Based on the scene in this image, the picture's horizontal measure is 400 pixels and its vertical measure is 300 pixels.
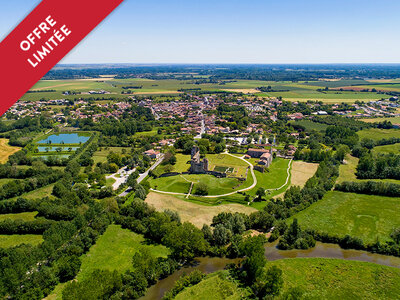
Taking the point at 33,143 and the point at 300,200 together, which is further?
the point at 33,143

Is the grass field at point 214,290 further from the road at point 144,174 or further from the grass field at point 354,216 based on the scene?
the road at point 144,174

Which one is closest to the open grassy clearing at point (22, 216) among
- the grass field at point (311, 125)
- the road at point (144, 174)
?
the road at point (144, 174)

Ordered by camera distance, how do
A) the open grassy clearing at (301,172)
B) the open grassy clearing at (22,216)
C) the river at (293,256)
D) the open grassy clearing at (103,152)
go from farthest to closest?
the open grassy clearing at (103,152) → the open grassy clearing at (301,172) → the open grassy clearing at (22,216) → the river at (293,256)

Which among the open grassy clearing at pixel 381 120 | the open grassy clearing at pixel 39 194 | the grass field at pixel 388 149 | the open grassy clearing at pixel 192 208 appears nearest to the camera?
the open grassy clearing at pixel 192 208

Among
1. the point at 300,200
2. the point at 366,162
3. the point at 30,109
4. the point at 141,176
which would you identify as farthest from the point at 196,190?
the point at 30,109

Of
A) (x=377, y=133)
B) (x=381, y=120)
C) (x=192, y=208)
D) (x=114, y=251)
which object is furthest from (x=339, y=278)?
(x=381, y=120)

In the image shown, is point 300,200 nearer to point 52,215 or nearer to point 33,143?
point 52,215

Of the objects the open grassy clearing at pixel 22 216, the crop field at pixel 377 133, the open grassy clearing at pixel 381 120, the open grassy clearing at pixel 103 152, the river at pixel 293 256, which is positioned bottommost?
the river at pixel 293 256
